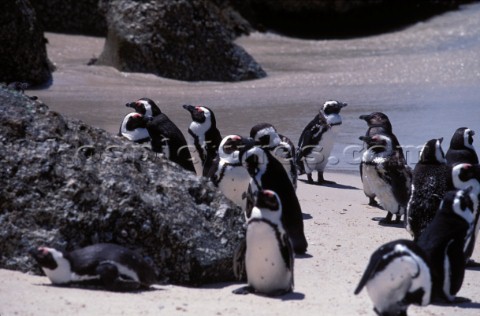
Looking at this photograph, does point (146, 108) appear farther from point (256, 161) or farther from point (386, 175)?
point (256, 161)

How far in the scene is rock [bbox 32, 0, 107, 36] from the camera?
55.1 feet

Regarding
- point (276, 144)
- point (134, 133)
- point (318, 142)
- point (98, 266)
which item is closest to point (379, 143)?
point (276, 144)

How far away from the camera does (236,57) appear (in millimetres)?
14117

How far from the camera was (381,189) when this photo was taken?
7.23 m

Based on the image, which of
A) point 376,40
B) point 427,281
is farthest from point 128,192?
point 376,40

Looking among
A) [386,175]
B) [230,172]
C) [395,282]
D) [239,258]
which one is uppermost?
[386,175]

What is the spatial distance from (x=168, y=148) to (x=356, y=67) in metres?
7.86

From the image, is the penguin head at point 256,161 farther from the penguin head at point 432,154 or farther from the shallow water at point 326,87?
the shallow water at point 326,87

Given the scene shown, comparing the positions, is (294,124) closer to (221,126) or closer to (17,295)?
(221,126)

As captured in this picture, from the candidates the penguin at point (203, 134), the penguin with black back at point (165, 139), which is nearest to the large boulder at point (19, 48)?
the penguin at point (203, 134)

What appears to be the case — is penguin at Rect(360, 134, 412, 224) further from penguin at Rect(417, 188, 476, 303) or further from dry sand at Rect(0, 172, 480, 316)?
penguin at Rect(417, 188, 476, 303)

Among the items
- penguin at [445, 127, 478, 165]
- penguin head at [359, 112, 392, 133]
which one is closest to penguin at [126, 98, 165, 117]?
penguin head at [359, 112, 392, 133]

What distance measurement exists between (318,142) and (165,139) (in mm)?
2020

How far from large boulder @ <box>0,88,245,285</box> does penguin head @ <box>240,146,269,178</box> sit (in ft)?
1.87
